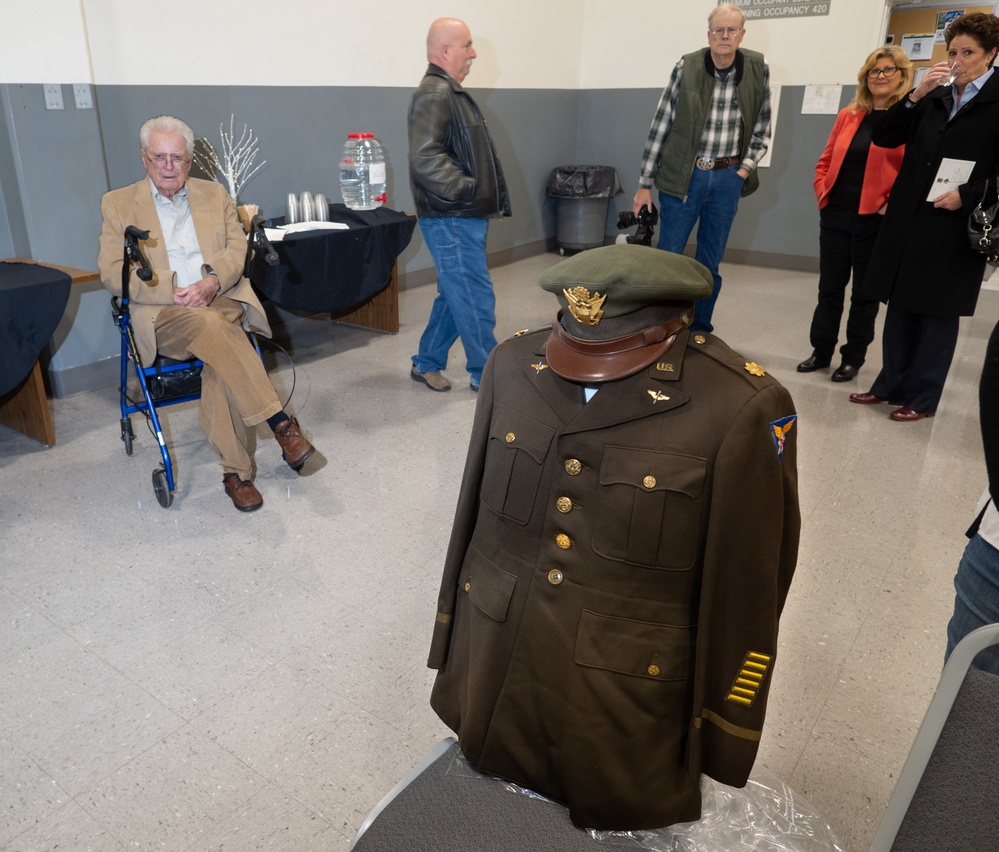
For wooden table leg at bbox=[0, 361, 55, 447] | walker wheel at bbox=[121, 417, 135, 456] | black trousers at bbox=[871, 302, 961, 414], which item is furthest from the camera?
black trousers at bbox=[871, 302, 961, 414]

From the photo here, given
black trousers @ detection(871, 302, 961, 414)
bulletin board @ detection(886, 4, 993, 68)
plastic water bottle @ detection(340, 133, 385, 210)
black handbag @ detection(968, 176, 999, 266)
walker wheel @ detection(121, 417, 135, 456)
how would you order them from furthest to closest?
bulletin board @ detection(886, 4, 993, 68) < plastic water bottle @ detection(340, 133, 385, 210) < black trousers @ detection(871, 302, 961, 414) < walker wheel @ detection(121, 417, 135, 456) < black handbag @ detection(968, 176, 999, 266)

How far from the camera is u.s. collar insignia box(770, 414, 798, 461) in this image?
1.06m

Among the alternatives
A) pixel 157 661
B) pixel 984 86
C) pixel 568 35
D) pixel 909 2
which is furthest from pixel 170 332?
pixel 909 2

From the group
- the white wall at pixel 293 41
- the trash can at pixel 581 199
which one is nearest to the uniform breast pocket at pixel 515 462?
the white wall at pixel 293 41

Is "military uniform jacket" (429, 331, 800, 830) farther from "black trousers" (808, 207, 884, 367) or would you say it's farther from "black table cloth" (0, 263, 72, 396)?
"black trousers" (808, 207, 884, 367)

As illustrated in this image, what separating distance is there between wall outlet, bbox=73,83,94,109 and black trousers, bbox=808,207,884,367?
350 centimetres

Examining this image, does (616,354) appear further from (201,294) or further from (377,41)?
(377,41)

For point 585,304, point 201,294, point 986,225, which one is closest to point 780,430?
point 585,304

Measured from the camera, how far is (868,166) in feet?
12.3

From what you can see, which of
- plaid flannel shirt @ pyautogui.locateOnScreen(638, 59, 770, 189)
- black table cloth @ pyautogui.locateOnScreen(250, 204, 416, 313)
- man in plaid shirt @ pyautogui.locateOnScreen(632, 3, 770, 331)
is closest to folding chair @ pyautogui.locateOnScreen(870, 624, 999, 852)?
man in plaid shirt @ pyautogui.locateOnScreen(632, 3, 770, 331)

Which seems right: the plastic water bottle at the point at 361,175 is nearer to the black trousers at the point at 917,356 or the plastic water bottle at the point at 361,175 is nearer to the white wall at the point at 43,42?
the white wall at the point at 43,42

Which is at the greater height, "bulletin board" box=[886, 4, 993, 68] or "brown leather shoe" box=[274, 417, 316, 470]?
"bulletin board" box=[886, 4, 993, 68]

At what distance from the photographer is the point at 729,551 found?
42.4 inches

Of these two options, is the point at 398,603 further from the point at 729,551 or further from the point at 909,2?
the point at 909,2
